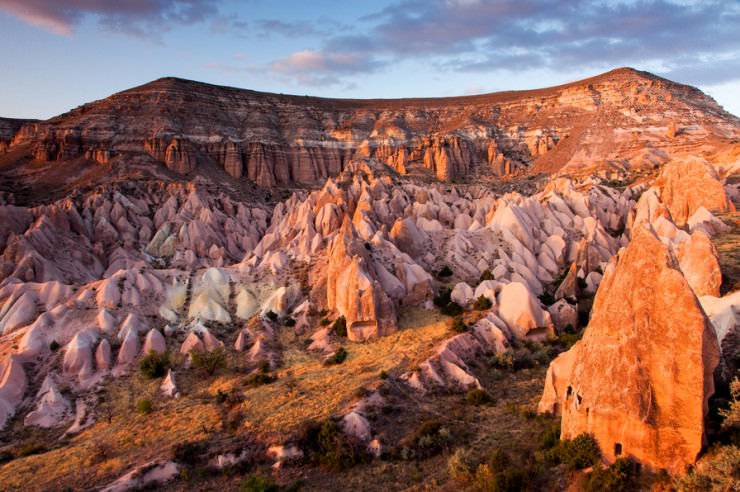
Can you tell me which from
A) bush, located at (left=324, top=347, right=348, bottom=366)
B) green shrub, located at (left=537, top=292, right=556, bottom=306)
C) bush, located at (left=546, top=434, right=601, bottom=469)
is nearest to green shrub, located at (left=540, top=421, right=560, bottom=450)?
bush, located at (left=546, top=434, right=601, bottom=469)

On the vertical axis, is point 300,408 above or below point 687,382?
below

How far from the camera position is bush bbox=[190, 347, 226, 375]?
32.5 metres

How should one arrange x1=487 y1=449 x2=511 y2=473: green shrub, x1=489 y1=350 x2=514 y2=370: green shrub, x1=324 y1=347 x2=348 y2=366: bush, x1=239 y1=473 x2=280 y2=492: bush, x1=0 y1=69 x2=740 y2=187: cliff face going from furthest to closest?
x1=0 y1=69 x2=740 y2=187: cliff face → x1=324 y1=347 x2=348 y2=366: bush → x1=489 y1=350 x2=514 y2=370: green shrub → x1=239 y1=473 x2=280 y2=492: bush → x1=487 y1=449 x2=511 y2=473: green shrub

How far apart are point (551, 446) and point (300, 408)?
38.8ft

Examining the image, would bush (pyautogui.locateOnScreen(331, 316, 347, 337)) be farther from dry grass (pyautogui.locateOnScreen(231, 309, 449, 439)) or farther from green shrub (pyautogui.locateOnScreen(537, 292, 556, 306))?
green shrub (pyautogui.locateOnScreen(537, 292, 556, 306))

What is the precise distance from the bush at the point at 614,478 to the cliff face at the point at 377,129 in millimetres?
106105

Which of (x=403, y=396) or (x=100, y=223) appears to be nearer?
(x=403, y=396)

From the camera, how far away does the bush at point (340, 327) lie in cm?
3534

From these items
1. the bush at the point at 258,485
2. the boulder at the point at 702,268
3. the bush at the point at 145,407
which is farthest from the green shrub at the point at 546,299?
the bush at the point at 145,407

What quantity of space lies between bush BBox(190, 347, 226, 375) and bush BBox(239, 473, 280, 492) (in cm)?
1312

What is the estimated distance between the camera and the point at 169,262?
67750 mm

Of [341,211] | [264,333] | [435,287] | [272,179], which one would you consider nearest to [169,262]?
[341,211]

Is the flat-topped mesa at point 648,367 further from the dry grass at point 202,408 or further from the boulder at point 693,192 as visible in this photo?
the boulder at point 693,192

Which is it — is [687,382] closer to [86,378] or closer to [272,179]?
[86,378]
